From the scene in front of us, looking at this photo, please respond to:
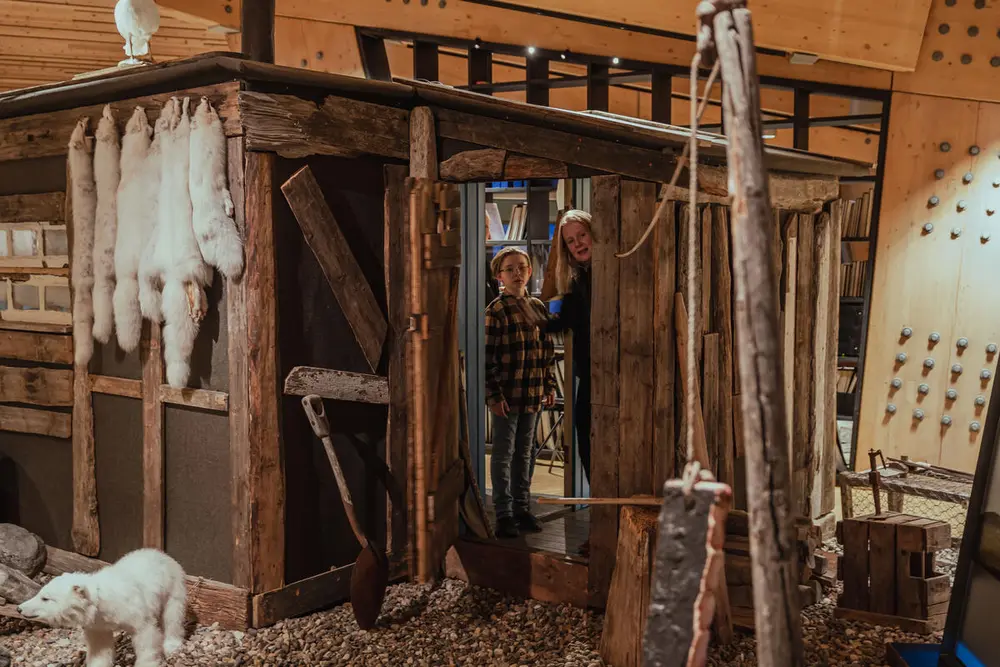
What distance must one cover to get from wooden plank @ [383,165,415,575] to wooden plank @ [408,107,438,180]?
13 cm

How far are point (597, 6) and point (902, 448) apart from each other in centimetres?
436

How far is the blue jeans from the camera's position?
5.63 meters

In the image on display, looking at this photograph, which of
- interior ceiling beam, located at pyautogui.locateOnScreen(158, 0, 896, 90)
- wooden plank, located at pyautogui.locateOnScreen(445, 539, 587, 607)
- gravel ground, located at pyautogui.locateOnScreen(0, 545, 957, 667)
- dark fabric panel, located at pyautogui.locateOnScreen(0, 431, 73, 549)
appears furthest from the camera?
interior ceiling beam, located at pyautogui.locateOnScreen(158, 0, 896, 90)

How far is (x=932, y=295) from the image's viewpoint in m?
7.01

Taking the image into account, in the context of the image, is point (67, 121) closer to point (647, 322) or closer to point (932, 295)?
point (647, 322)

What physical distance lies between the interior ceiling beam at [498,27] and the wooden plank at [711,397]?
141 inches

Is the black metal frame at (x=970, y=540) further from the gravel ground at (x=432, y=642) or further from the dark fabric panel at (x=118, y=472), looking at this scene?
the dark fabric panel at (x=118, y=472)

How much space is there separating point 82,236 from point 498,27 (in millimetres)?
4057

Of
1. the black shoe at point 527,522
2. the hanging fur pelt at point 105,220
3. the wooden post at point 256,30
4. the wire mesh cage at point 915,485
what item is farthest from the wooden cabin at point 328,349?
the wire mesh cage at point 915,485

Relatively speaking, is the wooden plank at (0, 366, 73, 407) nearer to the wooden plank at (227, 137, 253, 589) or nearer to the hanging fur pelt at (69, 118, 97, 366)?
the hanging fur pelt at (69, 118, 97, 366)

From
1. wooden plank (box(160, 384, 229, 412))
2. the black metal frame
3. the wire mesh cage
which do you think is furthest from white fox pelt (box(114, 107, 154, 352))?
the wire mesh cage

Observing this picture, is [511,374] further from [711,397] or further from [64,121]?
[64,121]

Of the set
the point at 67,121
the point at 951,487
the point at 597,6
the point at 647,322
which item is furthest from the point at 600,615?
the point at 597,6

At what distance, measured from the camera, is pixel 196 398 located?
4512 millimetres
